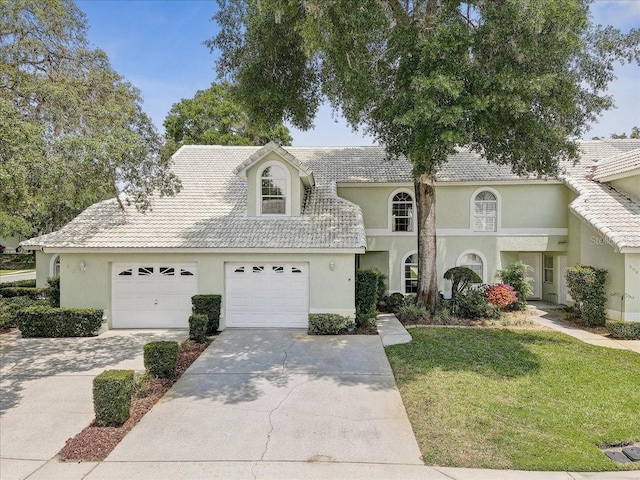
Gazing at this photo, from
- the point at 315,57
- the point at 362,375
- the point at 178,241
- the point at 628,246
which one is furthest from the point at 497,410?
the point at 315,57

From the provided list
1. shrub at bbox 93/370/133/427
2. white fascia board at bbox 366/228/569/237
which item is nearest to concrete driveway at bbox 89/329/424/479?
shrub at bbox 93/370/133/427

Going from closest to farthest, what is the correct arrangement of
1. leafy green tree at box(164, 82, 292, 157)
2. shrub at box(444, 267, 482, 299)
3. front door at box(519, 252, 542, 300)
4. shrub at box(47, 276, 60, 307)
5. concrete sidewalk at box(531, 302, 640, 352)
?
concrete sidewalk at box(531, 302, 640, 352) < shrub at box(47, 276, 60, 307) < shrub at box(444, 267, 482, 299) < front door at box(519, 252, 542, 300) < leafy green tree at box(164, 82, 292, 157)

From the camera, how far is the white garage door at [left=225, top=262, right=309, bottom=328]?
13500mm

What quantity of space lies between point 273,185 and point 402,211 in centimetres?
673

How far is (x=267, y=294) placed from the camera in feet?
44.5

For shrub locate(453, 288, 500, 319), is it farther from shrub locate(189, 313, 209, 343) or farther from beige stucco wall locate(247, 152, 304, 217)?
shrub locate(189, 313, 209, 343)

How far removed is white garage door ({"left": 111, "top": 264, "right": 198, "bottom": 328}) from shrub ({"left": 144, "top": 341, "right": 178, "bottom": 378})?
4.98 m

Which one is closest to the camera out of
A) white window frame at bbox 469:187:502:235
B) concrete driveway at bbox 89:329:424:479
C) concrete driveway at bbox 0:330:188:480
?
concrete driveway at bbox 89:329:424:479

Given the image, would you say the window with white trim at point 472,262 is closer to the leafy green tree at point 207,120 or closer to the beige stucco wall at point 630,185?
the beige stucco wall at point 630,185

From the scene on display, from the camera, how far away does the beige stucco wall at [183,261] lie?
1323cm

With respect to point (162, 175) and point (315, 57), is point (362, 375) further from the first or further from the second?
point (315, 57)

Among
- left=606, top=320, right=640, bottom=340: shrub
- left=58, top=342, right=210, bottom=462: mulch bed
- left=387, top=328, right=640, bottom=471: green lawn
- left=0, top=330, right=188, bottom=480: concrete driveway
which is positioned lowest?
left=0, top=330, right=188, bottom=480: concrete driveway

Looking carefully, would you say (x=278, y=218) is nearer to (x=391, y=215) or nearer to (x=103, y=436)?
(x=391, y=215)

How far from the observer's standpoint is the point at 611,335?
1264 centimetres
